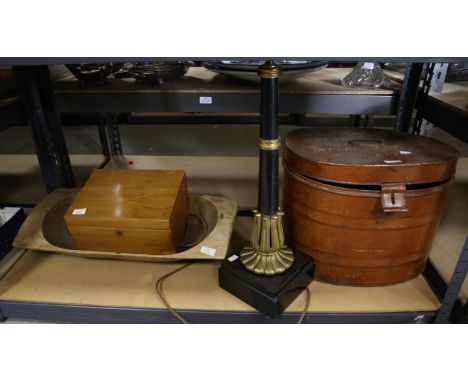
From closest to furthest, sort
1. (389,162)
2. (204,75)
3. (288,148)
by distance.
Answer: (389,162) < (288,148) < (204,75)

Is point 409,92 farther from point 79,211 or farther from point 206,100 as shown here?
point 79,211

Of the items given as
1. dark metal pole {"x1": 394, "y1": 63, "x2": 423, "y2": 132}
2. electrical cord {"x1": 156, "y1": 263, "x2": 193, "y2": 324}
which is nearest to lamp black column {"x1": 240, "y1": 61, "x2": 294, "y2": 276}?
electrical cord {"x1": 156, "y1": 263, "x2": 193, "y2": 324}

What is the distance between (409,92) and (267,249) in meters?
0.70

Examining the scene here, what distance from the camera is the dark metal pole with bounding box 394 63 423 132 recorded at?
1.06m

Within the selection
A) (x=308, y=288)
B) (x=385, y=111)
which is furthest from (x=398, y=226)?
(x=385, y=111)

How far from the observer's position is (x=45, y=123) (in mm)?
1238

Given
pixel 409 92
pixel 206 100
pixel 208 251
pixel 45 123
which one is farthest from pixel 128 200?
pixel 409 92

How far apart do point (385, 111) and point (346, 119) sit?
5.71 ft

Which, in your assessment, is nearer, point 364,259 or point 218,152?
point 364,259

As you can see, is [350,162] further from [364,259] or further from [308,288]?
[308,288]

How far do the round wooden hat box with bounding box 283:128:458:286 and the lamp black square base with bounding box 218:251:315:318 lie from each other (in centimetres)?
7

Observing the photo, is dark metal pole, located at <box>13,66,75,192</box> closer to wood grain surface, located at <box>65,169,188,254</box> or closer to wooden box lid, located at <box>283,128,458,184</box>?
wood grain surface, located at <box>65,169,188,254</box>

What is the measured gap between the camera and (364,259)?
921mm

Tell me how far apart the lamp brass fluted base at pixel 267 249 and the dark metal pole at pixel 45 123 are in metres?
0.84
